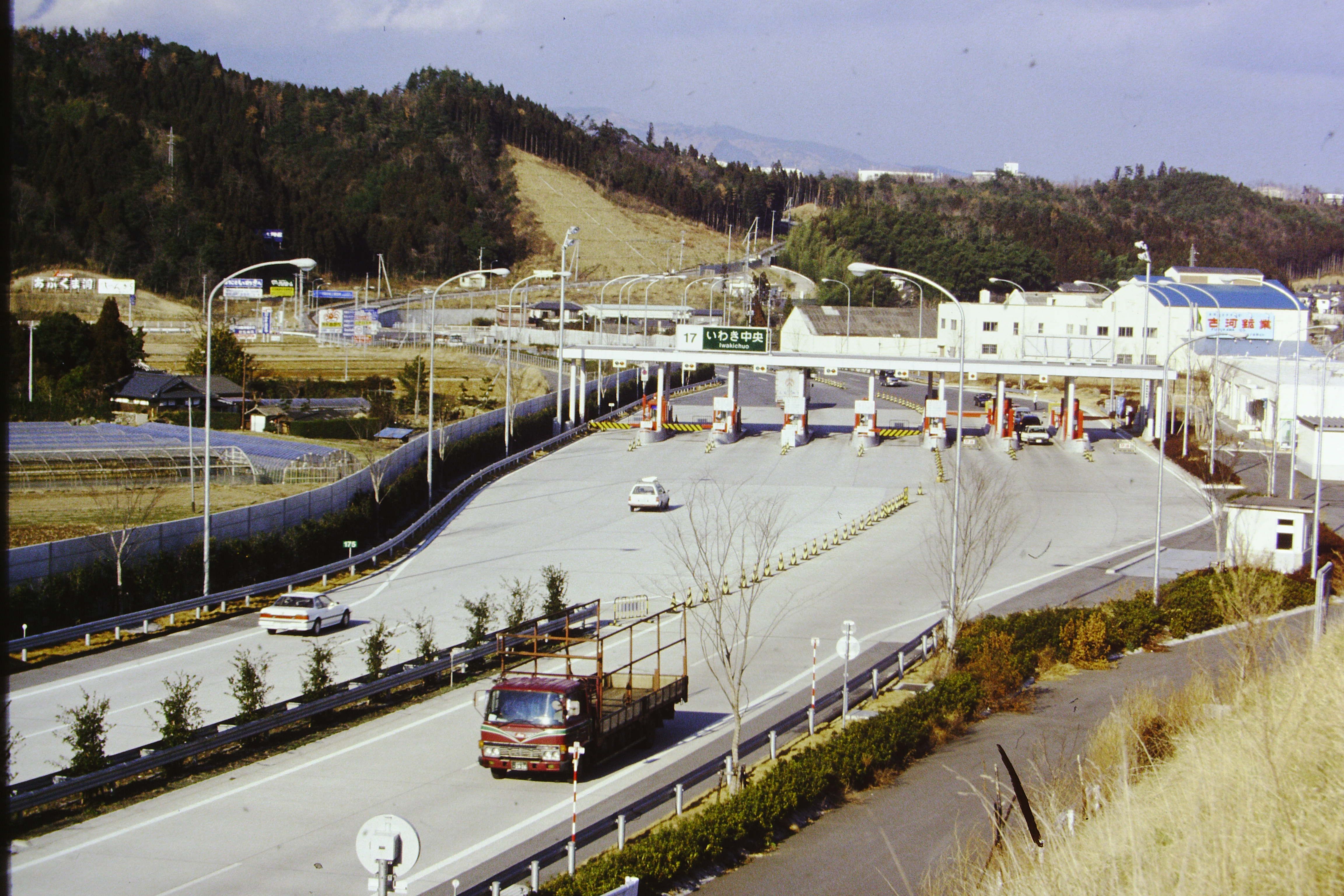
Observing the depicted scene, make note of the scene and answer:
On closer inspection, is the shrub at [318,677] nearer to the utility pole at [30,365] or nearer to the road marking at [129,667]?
the road marking at [129,667]

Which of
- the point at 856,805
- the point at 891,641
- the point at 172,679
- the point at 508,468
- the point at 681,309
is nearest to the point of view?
the point at 856,805

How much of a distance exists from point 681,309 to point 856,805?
330 feet

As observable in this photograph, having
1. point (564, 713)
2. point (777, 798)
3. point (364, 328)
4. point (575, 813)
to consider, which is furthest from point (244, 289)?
point (575, 813)

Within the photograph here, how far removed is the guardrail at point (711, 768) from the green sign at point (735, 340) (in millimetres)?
33560

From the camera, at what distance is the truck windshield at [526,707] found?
18.5 meters

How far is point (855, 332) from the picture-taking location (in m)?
111

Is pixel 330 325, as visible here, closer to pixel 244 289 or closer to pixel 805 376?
pixel 244 289

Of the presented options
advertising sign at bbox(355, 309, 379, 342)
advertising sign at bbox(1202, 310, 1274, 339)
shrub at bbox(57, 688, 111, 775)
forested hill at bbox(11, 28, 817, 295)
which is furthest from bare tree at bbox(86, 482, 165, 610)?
forested hill at bbox(11, 28, 817, 295)

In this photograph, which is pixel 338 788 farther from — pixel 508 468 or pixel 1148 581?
pixel 508 468

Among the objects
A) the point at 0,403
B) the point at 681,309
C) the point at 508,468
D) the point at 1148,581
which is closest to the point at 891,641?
the point at 1148,581

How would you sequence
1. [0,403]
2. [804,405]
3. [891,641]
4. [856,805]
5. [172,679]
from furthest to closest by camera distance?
[804,405], [891,641], [172,679], [856,805], [0,403]

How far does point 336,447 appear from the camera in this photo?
5472 cm

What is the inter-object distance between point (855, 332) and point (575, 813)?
98.8 meters

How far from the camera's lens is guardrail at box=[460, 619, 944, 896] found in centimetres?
1394
